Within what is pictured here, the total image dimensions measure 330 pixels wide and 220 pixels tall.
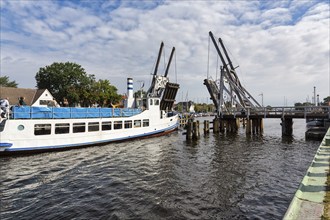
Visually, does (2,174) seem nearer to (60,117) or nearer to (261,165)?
(60,117)

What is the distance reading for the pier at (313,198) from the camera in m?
4.44

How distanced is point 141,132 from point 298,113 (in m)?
22.9

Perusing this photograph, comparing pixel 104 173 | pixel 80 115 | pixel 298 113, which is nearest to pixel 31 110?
pixel 80 115

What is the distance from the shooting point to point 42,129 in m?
21.9

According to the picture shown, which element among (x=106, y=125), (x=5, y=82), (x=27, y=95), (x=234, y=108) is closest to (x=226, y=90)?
(x=234, y=108)

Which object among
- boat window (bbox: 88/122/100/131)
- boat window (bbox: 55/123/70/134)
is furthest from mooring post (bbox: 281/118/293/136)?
boat window (bbox: 55/123/70/134)

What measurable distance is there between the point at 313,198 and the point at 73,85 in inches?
2528

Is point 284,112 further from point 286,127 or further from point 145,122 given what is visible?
point 145,122

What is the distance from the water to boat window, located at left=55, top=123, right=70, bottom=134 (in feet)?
9.88

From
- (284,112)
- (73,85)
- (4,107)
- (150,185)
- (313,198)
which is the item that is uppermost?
(73,85)

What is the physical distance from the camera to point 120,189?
12.2m

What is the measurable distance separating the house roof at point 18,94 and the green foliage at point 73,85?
21.8 feet

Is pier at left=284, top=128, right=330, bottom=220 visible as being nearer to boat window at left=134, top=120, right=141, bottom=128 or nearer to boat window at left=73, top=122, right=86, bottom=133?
boat window at left=73, top=122, right=86, bottom=133

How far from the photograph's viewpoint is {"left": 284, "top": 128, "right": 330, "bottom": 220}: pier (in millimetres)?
4444
